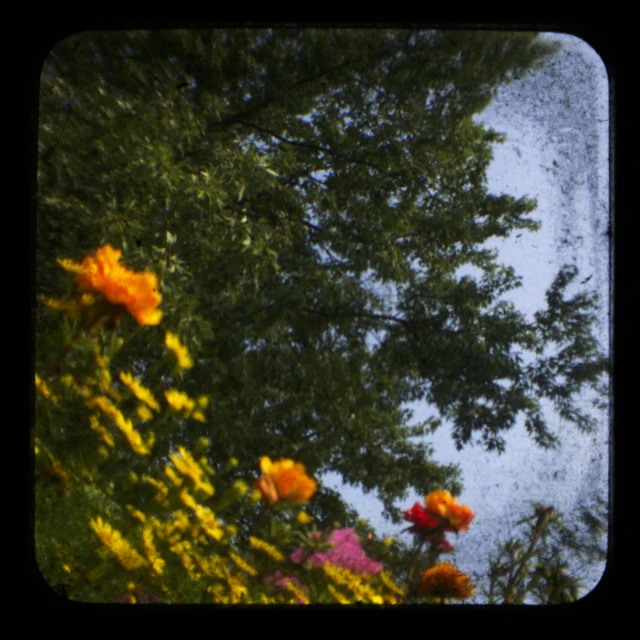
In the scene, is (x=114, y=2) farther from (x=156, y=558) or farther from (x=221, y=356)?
(x=156, y=558)

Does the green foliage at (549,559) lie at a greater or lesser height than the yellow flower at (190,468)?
lesser

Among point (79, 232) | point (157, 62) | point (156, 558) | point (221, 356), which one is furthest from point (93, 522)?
point (157, 62)

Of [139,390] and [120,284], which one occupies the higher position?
[120,284]

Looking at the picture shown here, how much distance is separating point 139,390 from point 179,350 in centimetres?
8

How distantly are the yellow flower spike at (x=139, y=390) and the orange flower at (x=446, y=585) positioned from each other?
43cm

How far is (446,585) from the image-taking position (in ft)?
3.02

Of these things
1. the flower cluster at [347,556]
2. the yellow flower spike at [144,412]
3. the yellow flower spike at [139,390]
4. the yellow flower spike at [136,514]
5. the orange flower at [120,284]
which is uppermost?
the orange flower at [120,284]

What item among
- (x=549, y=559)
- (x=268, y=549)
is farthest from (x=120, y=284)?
(x=549, y=559)

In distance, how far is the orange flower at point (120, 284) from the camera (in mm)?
966

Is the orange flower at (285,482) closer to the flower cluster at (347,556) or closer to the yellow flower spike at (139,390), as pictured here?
the flower cluster at (347,556)

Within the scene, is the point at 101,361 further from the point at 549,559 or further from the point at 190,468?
the point at 549,559

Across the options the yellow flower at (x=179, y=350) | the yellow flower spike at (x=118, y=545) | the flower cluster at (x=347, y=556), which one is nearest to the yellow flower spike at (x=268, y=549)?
the flower cluster at (x=347, y=556)

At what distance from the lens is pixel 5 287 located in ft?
3.07

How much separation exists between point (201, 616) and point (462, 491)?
1.24 ft
